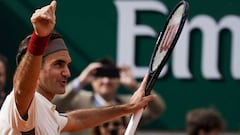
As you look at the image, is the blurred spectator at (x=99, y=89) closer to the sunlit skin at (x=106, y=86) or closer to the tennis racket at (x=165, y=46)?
the sunlit skin at (x=106, y=86)

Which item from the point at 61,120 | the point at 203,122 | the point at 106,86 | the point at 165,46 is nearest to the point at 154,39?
the point at 106,86

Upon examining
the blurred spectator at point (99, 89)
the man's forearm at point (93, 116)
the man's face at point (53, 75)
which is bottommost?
the blurred spectator at point (99, 89)

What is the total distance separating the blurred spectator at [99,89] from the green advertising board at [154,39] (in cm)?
49

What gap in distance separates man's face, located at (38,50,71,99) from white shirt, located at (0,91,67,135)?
0.05 metres

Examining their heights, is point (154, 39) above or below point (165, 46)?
below

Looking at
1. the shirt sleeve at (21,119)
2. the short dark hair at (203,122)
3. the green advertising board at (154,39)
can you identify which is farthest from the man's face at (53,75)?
the green advertising board at (154,39)

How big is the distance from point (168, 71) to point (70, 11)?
901 mm

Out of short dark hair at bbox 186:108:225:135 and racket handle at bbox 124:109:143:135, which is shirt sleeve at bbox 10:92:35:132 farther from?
short dark hair at bbox 186:108:225:135

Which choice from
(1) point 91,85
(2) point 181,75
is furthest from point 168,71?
(1) point 91,85

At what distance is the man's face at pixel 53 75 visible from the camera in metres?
4.44

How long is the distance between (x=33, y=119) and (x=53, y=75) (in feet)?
1.22

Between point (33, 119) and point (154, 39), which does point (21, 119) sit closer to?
point (33, 119)

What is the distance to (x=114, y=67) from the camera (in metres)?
7.36

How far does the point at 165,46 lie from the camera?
4.81 meters
